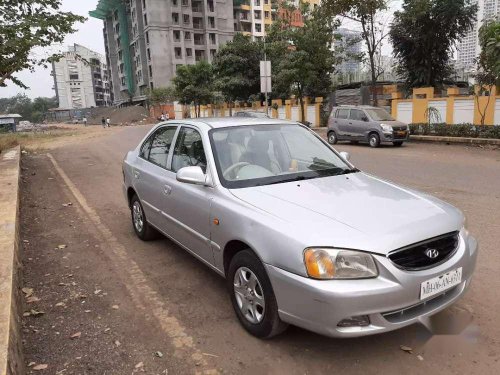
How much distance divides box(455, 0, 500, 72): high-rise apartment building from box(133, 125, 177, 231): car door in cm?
2292

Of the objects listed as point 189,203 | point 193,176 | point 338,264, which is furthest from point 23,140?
point 338,264

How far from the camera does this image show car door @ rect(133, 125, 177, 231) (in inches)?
186

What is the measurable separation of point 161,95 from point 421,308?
66.8 meters

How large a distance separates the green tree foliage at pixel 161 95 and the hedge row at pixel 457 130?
51324mm

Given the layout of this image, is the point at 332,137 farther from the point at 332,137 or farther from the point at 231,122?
the point at 231,122

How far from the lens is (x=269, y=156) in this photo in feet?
13.3

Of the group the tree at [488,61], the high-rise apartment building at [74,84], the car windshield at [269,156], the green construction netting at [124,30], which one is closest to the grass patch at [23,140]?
the car windshield at [269,156]

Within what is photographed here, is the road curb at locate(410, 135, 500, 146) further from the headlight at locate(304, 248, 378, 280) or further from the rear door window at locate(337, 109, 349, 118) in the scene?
the headlight at locate(304, 248, 378, 280)

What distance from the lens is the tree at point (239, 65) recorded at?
35.1 m

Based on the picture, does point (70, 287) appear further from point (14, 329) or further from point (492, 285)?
point (492, 285)

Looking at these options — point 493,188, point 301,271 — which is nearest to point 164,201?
point 301,271

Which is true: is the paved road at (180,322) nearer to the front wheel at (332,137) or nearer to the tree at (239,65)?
the front wheel at (332,137)

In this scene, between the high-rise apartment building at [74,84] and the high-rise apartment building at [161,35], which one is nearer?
the high-rise apartment building at [161,35]

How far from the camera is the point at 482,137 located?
1611 cm
